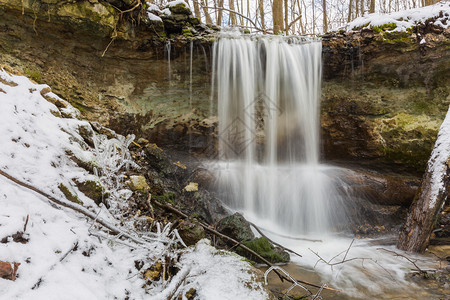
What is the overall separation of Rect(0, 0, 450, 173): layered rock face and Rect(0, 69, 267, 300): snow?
2048 mm

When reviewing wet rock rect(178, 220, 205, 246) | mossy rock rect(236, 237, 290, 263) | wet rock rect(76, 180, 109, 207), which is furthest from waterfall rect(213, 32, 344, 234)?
wet rock rect(76, 180, 109, 207)

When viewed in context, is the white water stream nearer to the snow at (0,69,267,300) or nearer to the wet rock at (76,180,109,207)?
the snow at (0,69,267,300)

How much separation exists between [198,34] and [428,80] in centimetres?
507

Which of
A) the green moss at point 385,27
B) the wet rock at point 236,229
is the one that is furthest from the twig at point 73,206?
the green moss at point 385,27

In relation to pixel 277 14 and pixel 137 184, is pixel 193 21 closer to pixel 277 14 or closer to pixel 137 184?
pixel 277 14

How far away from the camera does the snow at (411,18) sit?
197 inches

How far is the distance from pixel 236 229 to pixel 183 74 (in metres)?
3.67

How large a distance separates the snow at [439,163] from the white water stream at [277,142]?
1213mm

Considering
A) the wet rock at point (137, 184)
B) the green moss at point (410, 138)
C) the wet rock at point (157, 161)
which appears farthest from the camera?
the green moss at point (410, 138)

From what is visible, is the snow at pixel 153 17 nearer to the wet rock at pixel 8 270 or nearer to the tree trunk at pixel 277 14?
the tree trunk at pixel 277 14

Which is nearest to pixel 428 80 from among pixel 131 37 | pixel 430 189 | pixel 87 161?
pixel 430 189

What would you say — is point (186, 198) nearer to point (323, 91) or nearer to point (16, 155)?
point (16, 155)

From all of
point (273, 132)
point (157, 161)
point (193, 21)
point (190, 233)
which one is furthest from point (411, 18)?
point (190, 233)

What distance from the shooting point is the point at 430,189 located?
3594 millimetres
